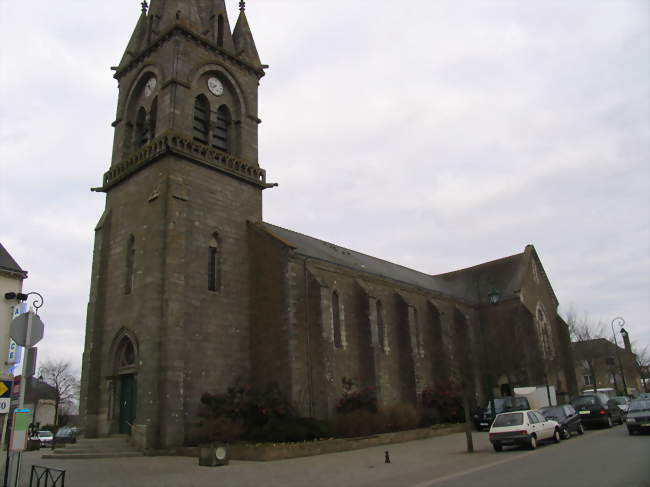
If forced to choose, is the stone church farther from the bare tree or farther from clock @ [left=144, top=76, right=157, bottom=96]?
the bare tree

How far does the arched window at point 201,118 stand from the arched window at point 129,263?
626 cm

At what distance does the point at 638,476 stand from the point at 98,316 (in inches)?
874

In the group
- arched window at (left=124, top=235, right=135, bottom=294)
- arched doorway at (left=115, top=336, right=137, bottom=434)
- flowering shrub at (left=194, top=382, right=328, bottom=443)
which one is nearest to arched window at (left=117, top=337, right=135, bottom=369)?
arched doorway at (left=115, top=336, right=137, bottom=434)

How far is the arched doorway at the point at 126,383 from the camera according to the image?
22.4 metres

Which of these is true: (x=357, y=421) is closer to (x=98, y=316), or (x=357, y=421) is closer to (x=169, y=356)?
(x=169, y=356)

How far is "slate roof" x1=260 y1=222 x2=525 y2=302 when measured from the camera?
1385 inches

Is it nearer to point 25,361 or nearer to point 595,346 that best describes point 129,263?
point 25,361

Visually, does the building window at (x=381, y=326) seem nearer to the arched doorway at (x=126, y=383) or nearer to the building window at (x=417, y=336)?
the building window at (x=417, y=336)

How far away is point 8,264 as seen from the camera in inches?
1056

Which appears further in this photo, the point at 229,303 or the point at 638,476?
the point at 229,303

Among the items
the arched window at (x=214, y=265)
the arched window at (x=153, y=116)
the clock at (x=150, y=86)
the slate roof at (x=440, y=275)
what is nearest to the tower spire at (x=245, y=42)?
the clock at (x=150, y=86)

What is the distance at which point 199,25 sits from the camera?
28.5 metres

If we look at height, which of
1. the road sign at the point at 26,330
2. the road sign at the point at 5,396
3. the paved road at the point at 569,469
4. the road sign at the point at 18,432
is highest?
the road sign at the point at 26,330

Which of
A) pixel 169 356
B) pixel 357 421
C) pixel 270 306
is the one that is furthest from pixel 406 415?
pixel 169 356
